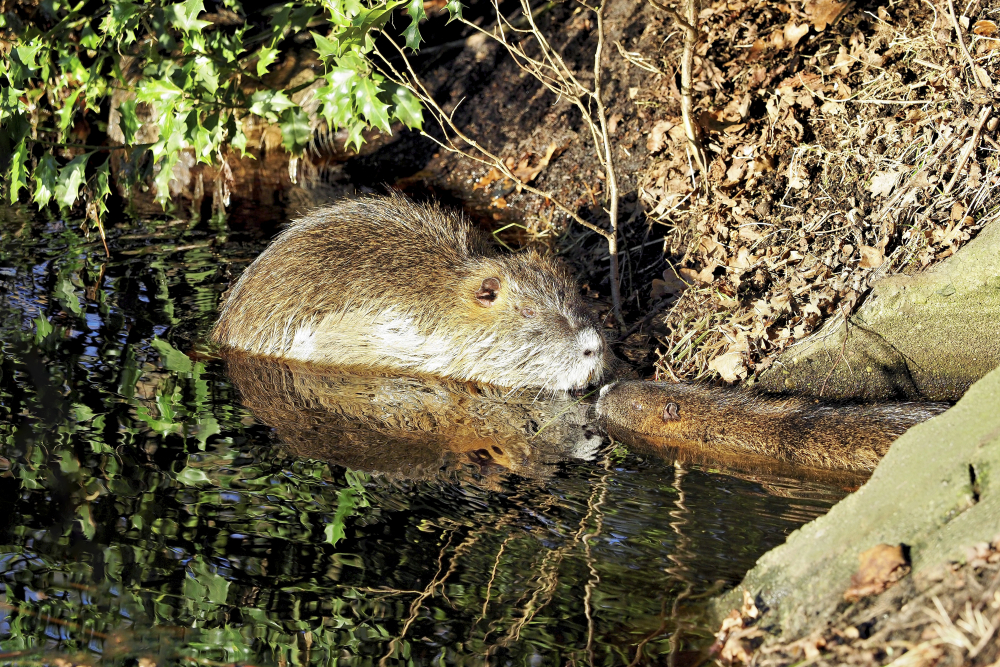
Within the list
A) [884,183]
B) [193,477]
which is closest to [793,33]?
[884,183]

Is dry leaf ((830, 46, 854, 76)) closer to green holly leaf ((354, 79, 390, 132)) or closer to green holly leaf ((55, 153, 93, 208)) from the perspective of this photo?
green holly leaf ((354, 79, 390, 132))

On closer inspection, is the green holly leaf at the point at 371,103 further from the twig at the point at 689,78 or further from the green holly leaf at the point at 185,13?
the twig at the point at 689,78

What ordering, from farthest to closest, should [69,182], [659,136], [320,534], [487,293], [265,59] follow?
[659,136], [265,59], [487,293], [69,182], [320,534]

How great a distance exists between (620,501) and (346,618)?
124cm

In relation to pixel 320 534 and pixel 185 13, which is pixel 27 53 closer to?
pixel 185 13

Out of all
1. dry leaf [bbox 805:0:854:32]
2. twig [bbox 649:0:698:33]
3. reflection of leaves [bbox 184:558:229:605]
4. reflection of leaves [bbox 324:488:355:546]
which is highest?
dry leaf [bbox 805:0:854:32]

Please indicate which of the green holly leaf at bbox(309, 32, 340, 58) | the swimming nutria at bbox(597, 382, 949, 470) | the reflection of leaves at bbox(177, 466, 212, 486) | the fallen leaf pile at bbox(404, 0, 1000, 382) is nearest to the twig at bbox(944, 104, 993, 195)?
the fallen leaf pile at bbox(404, 0, 1000, 382)

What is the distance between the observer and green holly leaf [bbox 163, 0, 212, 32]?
16.5 feet

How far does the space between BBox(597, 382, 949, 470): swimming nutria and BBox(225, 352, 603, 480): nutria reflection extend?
10.1 inches

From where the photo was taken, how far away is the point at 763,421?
4348 millimetres

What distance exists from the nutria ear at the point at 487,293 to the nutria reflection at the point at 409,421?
509mm

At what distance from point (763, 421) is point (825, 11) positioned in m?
2.90

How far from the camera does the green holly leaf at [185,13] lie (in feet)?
16.5

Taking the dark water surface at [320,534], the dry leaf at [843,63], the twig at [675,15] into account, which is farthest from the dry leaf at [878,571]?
the dry leaf at [843,63]
